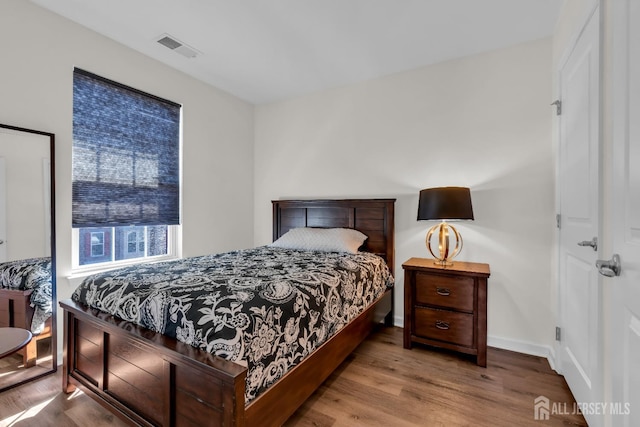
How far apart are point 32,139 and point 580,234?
3.62 meters

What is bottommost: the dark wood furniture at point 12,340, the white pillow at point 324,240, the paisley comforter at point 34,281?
the dark wood furniture at point 12,340

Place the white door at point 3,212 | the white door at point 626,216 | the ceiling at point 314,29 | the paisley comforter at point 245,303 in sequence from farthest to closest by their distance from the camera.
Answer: the ceiling at point 314,29 < the white door at point 3,212 < the paisley comforter at point 245,303 < the white door at point 626,216

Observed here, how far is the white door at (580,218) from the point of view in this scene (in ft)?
4.64

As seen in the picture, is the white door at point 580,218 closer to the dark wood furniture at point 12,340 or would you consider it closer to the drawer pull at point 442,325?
the drawer pull at point 442,325

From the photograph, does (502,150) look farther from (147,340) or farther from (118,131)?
(118,131)

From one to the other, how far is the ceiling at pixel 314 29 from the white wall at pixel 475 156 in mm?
249

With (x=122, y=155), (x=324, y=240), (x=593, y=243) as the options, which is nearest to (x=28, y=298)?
(x=122, y=155)

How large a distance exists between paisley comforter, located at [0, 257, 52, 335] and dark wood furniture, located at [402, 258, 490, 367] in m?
2.76

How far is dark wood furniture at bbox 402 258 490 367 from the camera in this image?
2.20m

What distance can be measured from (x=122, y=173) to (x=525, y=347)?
3809mm

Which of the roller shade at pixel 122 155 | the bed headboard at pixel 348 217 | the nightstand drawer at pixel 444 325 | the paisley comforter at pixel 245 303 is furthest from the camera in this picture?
the bed headboard at pixel 348 217

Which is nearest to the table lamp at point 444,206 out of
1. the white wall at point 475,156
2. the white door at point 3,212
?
the white wall at point 475,156

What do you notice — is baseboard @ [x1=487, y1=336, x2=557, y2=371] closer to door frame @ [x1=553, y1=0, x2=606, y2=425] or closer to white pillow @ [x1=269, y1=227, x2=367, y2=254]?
door frame @ [x1=553, y1=0, x2=606, y2=425]

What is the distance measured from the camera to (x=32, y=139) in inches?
81.9
